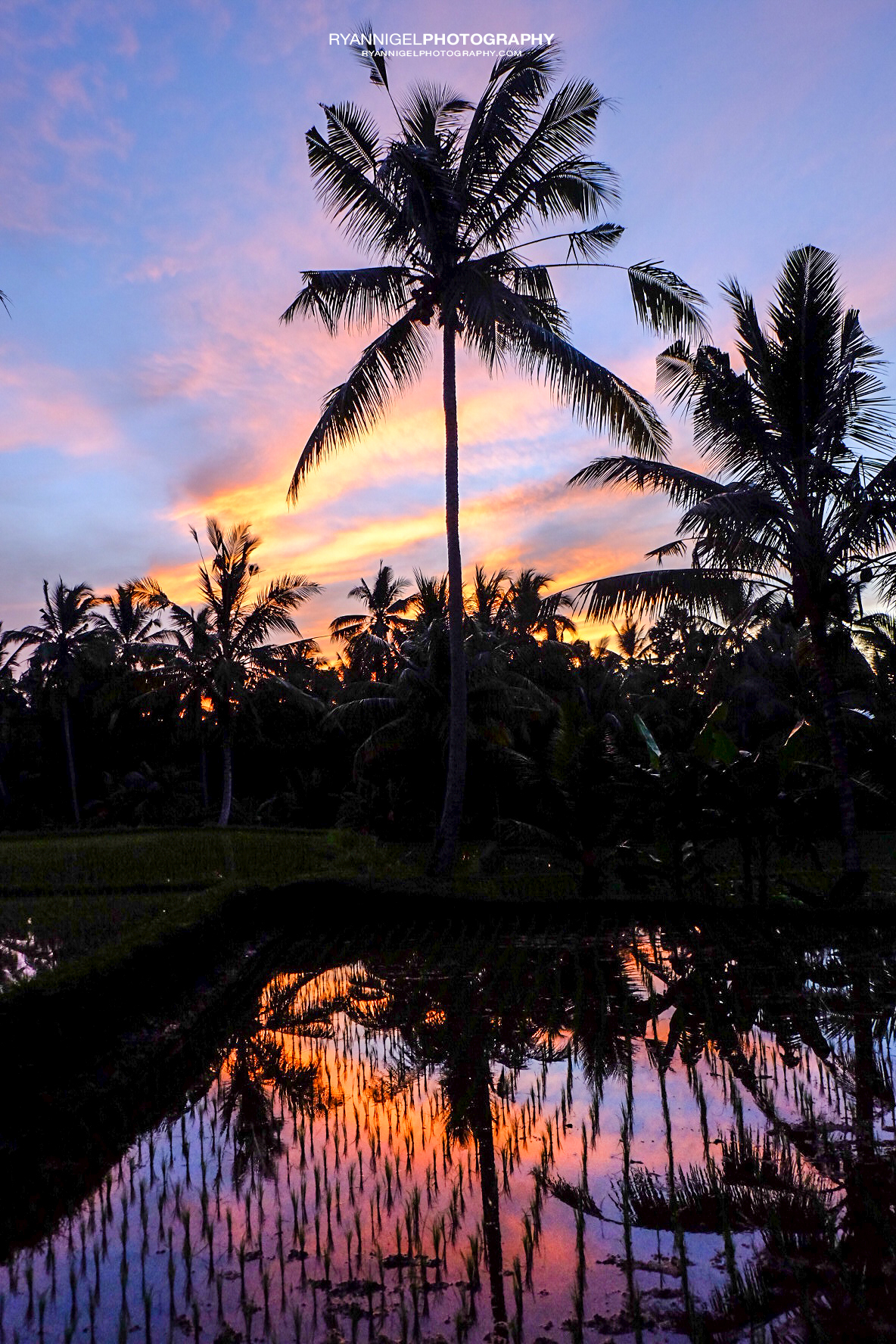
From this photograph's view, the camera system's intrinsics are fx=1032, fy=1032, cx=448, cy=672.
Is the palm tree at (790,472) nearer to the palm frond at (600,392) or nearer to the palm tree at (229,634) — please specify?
the palm frond at (600,392)

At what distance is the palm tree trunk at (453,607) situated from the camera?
1238cm

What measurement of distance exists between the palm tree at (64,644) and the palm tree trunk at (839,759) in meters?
23.2

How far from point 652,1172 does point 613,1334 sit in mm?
1066

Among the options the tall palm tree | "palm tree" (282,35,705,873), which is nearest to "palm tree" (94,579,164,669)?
the tall palm tree

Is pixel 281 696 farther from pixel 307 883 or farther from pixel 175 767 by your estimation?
pixel 307 883

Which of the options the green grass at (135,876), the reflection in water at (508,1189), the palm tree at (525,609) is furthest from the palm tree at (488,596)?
the reflection in water at (508,1189)

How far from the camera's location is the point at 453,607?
12375 mm

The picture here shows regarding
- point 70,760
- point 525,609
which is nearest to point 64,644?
point 70,760

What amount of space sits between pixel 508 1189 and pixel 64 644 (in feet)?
95.6

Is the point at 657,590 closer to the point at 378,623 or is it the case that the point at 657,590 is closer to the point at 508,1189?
the point at 508,1189

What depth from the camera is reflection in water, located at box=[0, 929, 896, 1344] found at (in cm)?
267

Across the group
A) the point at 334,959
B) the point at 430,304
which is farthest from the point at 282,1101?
the point at 430,304

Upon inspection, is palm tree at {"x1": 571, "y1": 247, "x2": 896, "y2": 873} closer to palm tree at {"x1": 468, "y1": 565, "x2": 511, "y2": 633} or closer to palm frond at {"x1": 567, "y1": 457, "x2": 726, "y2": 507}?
palm frond at {"x1": 567, "y1": 457, "x2": 726, "y2": 507}

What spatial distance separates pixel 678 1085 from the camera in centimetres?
457
